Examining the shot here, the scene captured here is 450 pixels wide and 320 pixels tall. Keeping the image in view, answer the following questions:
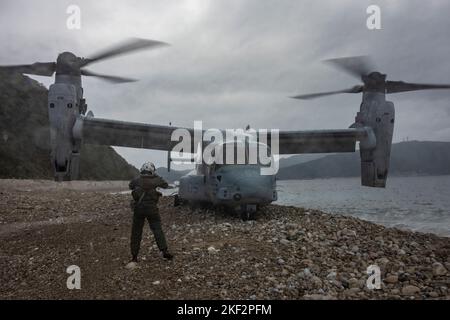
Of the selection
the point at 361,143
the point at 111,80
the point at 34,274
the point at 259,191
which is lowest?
the point at 34,274

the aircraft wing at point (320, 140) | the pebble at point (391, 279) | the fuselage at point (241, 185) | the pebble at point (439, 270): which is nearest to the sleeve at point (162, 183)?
the fuselage at point (241, 185)

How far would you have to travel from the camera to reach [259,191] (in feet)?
31.3

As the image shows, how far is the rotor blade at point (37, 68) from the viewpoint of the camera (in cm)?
1273

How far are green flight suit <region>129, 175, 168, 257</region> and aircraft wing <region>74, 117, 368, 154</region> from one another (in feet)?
21.6

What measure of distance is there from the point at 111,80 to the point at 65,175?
394 centimetres

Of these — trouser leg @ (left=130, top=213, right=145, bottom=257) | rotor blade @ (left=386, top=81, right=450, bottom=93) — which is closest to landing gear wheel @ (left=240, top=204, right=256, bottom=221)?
trouser leg @ (left=130, top=213, right=145, bottom=257)

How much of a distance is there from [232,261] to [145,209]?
178cm

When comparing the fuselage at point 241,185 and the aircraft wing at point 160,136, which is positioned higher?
the aircraft wing at point 160,136

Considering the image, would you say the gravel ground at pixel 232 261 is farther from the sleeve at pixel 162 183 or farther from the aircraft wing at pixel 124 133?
the aircraft wing at pixel 124 133

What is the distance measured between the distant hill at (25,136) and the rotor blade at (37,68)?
4780 cm

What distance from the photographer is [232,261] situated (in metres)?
6.07
